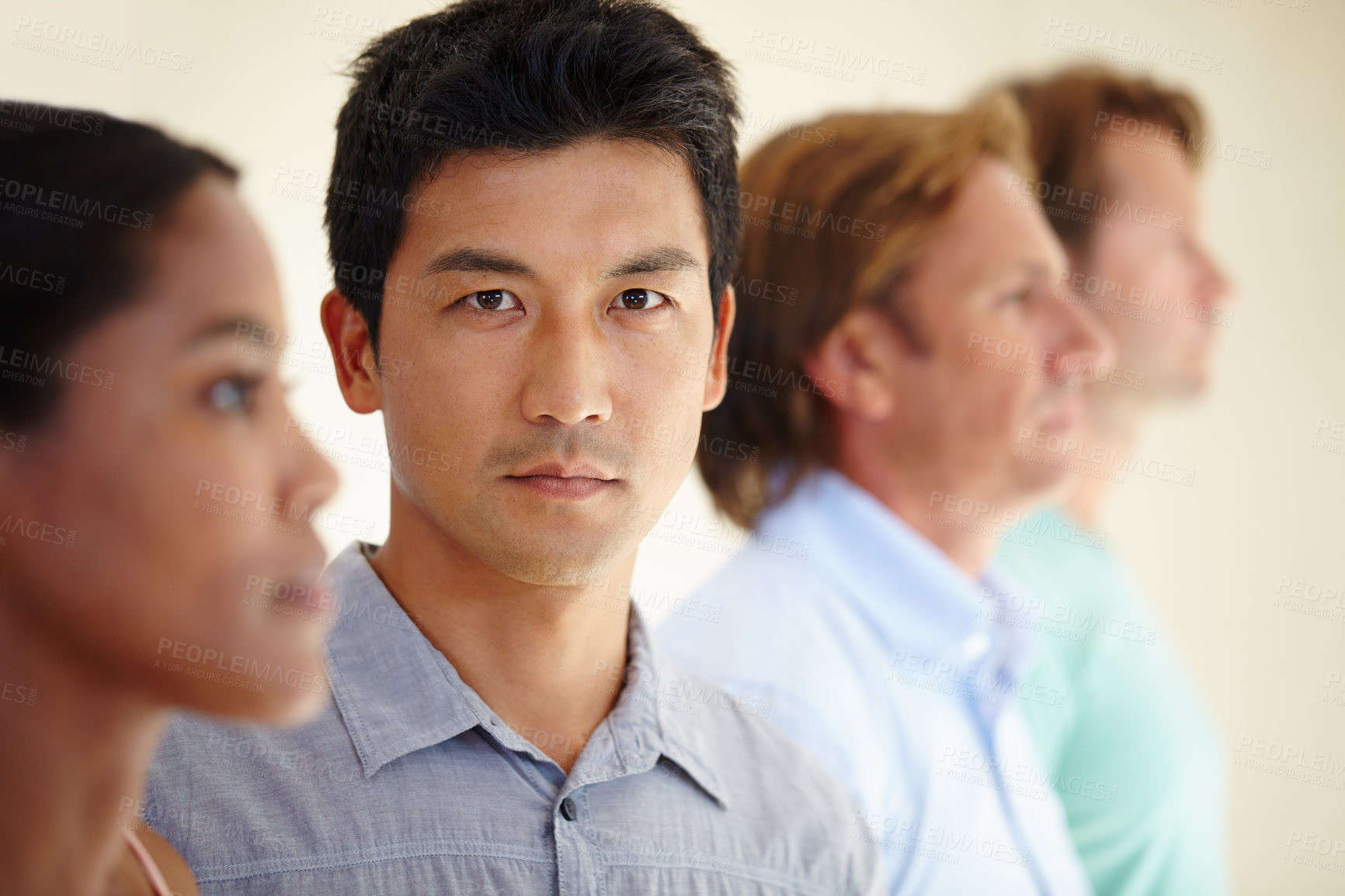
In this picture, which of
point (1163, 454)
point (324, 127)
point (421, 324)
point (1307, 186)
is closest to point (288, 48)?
point (324, 127)

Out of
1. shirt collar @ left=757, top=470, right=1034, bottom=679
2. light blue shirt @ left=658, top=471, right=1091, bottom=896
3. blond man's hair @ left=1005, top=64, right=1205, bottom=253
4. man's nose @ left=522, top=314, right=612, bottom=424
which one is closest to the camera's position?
man's nose @ left=522, top=314, right=612, bottom=424

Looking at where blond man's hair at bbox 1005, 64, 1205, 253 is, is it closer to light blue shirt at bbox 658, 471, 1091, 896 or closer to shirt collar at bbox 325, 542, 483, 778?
light blue shirt at bbox 658, 471, 1091, 896

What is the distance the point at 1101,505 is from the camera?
2045mm

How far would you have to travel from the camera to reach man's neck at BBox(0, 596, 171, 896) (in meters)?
0.83

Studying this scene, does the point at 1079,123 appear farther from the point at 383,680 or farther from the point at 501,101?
the point at 383,680

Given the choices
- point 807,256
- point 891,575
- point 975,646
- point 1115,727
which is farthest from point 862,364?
point 1115,727

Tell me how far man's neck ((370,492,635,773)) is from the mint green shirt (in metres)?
0.89

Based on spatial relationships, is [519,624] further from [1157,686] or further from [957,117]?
[1157,686]

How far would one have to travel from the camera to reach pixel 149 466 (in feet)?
2.92

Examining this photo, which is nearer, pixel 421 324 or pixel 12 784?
pixel 12 784

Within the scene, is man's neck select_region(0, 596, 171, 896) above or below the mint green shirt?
above

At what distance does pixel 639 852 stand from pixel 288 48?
96 centimetres

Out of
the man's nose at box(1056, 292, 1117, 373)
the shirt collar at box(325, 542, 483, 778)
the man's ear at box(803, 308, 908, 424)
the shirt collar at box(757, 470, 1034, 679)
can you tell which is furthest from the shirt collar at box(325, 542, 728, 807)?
the man's nose at box(1056, 292, 1117, 373)

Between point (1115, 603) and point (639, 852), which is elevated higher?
point (639, 852)
